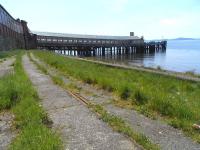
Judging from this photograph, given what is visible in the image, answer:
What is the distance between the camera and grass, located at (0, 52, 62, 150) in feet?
13.7

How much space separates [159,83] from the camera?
10.7 m

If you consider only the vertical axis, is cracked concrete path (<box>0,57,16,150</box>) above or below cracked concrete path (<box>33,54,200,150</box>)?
below

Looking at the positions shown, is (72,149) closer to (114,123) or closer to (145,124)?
(114,123)

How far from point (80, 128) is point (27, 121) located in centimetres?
115

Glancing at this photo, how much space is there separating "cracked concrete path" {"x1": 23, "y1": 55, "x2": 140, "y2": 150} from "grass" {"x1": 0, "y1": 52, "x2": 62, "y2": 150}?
0.26 metres

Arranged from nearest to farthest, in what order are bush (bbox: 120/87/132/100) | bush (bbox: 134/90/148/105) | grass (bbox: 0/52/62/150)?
grass (bbox: 0/52/62/150)
bush (bbox: 134/90/148/105)
bush (bbox: 120/87/132/100)

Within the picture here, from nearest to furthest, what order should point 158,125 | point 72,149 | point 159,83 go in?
1. point 72,149
2. point 158,125
3. point 159,83

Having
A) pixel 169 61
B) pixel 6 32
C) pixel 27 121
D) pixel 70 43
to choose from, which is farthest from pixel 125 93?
pixel 70 43

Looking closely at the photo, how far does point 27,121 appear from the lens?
5.37 m

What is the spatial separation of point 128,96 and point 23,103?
303 cm

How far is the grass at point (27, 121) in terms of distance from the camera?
417 cm

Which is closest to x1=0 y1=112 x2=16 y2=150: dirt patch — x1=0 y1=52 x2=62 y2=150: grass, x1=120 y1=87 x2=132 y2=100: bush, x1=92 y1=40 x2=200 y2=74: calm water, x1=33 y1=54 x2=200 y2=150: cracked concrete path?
x1=0 y1=52 x2=62 y2=150: grass

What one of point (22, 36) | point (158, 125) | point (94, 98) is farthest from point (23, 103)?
point (22, 36)

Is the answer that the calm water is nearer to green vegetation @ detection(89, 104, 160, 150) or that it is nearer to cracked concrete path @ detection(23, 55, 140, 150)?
cracked concrete path @ detection(23, 55, 140, 150)
